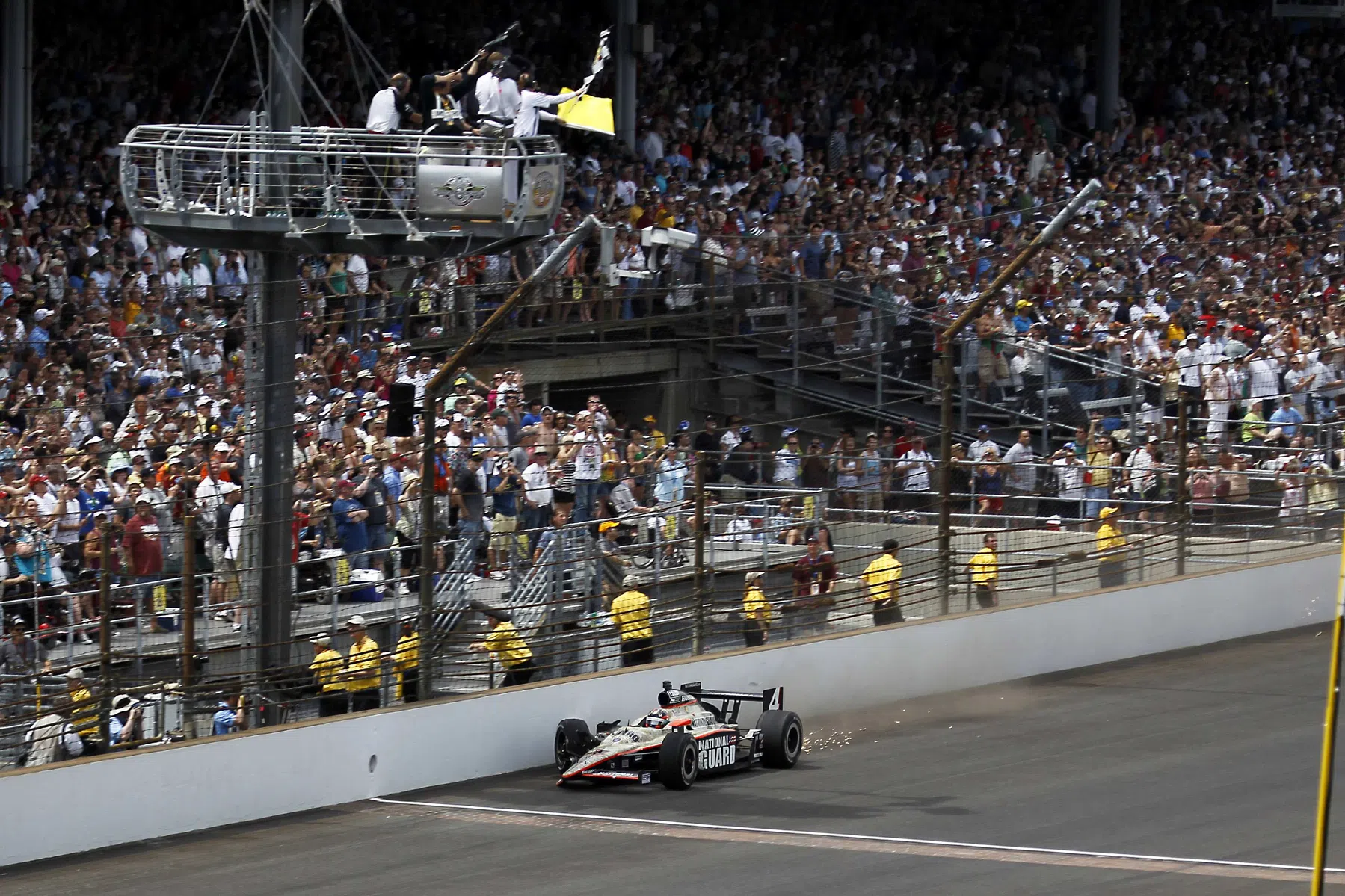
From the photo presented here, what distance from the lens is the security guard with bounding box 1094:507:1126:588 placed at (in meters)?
19.0

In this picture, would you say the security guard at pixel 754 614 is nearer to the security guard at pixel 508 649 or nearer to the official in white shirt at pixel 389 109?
the security guard at pixel 508 649

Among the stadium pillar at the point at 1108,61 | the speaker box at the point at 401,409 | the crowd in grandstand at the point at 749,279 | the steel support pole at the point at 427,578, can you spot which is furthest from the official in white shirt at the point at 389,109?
the stadium pillar at the point at 1108,61

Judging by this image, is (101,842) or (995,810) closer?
(101,842)

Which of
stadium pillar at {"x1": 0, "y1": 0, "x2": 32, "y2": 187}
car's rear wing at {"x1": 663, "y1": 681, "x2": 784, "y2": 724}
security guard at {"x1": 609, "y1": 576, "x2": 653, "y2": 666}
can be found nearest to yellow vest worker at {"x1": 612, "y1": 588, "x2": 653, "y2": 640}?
security guard at {"x1": 609, "y1": 576, "x2": 653, "y2": 666}

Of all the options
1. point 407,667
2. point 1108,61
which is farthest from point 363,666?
point 1108,61

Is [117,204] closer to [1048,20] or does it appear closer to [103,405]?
[103,405]

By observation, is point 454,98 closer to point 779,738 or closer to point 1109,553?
point 779,738

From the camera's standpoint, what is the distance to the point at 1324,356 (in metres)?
23.2

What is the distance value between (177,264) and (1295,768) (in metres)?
10.9

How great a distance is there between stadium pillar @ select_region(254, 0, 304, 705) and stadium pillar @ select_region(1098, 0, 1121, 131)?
23.2 meters

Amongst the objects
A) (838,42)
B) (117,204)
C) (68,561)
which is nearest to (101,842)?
(68,561)

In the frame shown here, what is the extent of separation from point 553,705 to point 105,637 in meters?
3.68

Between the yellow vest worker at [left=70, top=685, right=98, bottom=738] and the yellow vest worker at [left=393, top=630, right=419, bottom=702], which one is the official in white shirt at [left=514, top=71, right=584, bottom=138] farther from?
the yellow vest worker at [left=70, top=685, right=98, bottom=738]

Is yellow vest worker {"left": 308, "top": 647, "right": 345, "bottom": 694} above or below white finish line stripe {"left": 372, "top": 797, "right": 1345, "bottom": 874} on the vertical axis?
above
